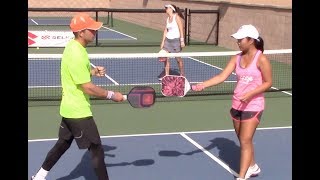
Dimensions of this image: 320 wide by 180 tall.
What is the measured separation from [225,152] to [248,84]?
1914mm

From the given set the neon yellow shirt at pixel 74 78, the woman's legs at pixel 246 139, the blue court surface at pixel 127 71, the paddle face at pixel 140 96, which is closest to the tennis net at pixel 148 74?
the blue court surface at pixel 127 71

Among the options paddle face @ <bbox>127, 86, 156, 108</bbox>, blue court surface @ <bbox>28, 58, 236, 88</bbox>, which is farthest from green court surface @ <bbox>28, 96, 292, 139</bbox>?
paddle face @ <bbox>127, 86, 156, 108</bbox>

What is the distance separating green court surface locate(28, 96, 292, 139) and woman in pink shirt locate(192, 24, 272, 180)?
2.72 metres

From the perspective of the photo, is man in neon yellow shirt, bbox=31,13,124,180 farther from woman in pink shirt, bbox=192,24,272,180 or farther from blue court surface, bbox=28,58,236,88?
blue court surface, bbox=28,58,236,88

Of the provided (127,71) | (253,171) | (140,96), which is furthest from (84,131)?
(127,71)

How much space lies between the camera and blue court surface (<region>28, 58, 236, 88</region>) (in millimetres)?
12712

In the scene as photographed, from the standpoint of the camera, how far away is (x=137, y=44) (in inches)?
819

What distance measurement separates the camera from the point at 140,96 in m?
5.85

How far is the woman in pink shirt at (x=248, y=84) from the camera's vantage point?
5.67 metres

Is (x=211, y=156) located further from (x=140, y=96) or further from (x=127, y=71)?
(x=127, y=71)

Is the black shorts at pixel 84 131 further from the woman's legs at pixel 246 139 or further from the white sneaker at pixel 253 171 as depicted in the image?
the white sneaker at pixel 253 171

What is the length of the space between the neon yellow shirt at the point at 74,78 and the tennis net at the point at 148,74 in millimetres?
4184

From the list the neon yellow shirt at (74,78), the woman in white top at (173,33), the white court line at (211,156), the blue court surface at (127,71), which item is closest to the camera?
the neon yellow shirt at (74,78)
